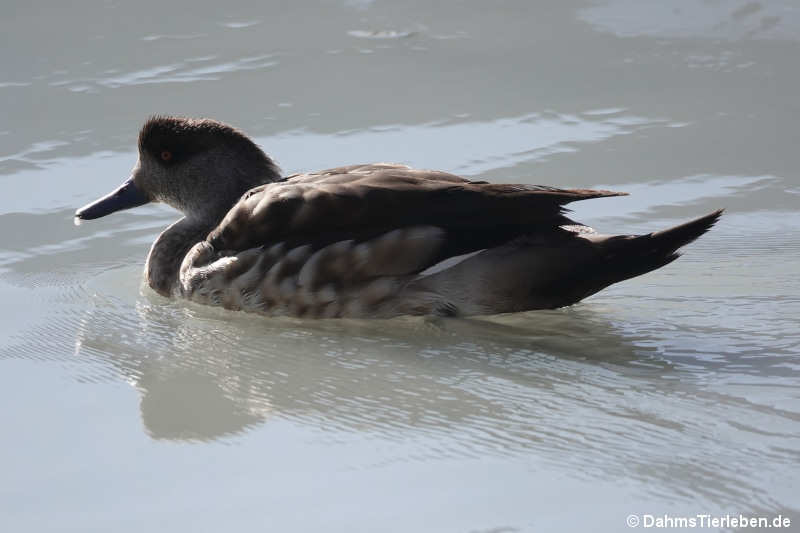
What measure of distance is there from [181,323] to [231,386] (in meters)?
1.16

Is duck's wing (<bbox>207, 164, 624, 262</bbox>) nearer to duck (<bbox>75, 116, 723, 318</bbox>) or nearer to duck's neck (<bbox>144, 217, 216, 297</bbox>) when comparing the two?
duck (<bbox>75, 116, 723, 318</bbox>)

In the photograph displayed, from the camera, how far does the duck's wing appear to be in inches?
251

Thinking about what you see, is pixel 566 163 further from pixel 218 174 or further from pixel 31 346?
pixel 31 346

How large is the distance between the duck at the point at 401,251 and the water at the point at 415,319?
0.46ft

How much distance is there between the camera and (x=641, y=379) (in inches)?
216

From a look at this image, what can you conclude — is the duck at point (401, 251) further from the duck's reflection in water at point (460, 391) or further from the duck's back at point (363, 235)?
the duck's reflection in water at point (460, 391)

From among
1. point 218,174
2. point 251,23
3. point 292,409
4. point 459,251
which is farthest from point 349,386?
point 251,23

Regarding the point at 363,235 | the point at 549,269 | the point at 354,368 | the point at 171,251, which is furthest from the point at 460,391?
the point at 171,251

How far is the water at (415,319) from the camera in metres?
4.54

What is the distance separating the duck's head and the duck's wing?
74 centimetres

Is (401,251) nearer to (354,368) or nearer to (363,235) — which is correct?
(363,235)

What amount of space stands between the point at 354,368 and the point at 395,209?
0.99 m

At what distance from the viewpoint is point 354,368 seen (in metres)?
5.83

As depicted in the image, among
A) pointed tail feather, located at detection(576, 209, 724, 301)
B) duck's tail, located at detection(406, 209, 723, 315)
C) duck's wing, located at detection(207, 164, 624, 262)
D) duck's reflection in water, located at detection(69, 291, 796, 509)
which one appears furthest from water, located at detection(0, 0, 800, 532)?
duck's wing, located at detection(207, 164, 624, 262)
